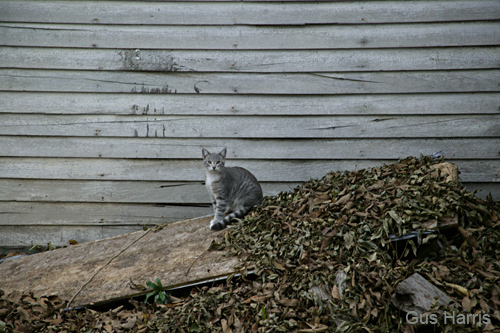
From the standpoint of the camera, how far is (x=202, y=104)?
16.5 ft

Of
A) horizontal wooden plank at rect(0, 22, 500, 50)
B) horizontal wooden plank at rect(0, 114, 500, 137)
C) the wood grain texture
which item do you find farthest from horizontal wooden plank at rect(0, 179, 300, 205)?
horizontal wooden plank at rect(0, 22, 500, 50)

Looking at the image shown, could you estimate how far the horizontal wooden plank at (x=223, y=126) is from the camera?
16.3ft

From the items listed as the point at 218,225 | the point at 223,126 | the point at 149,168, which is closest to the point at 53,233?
the point at 149,168

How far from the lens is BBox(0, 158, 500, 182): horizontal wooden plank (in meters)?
5.10

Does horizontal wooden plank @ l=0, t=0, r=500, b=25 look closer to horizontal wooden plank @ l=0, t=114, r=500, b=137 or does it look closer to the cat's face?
horizontal wooden plank @ l=0, t=114, r=500, b=137

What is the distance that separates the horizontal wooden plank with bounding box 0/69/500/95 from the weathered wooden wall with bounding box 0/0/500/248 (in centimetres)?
1

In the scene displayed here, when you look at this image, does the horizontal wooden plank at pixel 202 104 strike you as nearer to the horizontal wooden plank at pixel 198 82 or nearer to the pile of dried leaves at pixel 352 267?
the horizontal wooden plank at pixel 198 82

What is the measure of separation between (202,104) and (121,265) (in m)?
2.26

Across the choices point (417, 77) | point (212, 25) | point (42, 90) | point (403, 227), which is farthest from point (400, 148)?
point (42, 90)

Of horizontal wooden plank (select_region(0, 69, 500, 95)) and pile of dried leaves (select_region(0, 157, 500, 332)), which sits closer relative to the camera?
pile of dried leaves (select_region(0, 157, 500, 332))

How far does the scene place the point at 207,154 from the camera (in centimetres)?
448

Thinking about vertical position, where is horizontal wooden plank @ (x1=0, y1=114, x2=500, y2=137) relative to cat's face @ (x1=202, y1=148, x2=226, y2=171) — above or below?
above

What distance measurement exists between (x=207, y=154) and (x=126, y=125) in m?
1.37

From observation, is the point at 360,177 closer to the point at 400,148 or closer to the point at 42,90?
the point at 400,148
